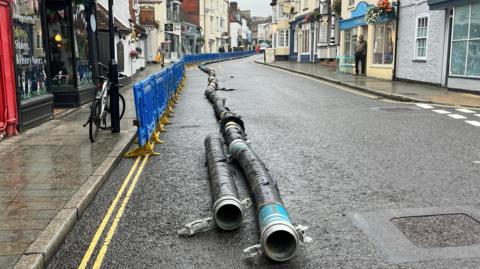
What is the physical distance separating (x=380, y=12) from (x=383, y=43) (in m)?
1.95

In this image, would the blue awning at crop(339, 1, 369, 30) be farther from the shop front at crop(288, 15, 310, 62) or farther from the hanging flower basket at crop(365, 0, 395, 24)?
the shop front at crop(288, 15, 310, 62)

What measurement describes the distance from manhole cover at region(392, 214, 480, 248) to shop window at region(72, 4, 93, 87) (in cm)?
1093

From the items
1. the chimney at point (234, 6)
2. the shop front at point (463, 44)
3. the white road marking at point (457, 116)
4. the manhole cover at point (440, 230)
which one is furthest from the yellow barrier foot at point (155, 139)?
the chimney at point (234, 6)

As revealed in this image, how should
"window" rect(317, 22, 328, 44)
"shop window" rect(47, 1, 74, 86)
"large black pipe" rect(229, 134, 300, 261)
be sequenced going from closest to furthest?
1. "large black pipe" rect(229, 134, 300, 261)
2. "shop window" rect(47, 1, 74, 86)
3. "window" rect(317, 22, 328, 44)

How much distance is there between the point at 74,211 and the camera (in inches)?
199

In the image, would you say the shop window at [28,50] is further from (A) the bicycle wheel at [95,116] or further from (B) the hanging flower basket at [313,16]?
(B) the hanging flower basket at [313,16]

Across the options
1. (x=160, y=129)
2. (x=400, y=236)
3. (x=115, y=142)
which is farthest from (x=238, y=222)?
(x=160, y=129)

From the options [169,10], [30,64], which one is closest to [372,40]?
[30,64]

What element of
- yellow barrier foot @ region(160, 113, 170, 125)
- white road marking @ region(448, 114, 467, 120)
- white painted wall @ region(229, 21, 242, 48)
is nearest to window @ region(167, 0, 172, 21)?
yellow barrier foot @ region(160, 113, 170, 125)

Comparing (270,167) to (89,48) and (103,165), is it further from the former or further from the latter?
(89,48)

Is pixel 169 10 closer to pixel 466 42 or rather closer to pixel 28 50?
pixel 466 42

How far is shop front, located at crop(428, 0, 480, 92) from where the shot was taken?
1609cm

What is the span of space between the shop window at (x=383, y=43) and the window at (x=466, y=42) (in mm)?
5573

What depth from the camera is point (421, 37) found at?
2011 cm
